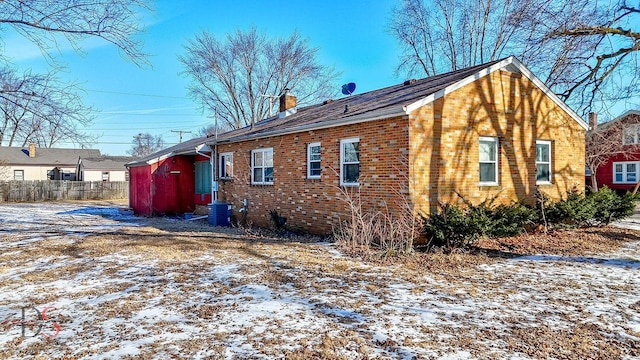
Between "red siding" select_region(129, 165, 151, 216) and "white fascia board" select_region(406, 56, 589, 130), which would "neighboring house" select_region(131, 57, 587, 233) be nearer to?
"white fascia board" select_region(406, 56, 589, 130)

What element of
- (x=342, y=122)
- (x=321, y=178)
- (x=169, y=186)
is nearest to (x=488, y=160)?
(x=342, y=122)

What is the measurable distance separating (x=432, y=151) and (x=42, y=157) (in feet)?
157

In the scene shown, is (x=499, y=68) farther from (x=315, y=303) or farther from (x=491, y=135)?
(x=315, y=303)

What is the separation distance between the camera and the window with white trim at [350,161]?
32.3 ft

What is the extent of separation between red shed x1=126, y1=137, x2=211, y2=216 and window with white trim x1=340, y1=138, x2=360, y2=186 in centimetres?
896

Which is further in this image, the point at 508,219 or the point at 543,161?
the point at 543,161

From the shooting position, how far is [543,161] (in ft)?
37.0

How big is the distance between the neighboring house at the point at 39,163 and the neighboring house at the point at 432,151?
39.2 metres

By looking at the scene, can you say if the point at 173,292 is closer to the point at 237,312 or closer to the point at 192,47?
the point at 237,312

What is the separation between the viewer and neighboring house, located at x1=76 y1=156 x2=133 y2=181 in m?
42.3

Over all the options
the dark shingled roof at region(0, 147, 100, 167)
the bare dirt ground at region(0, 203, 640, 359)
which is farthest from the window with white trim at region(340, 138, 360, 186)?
the dark shingled roof at region(0, 147, 100, 167)

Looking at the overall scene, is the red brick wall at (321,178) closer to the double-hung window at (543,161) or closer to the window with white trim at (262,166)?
the window with white trim at (262,166)

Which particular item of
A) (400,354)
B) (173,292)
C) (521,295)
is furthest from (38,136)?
(521,295)

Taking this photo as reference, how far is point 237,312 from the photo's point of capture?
4.69 m
